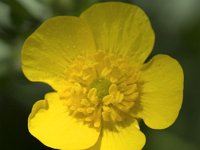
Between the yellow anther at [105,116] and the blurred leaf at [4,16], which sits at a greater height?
the blurred leaf at [4,16]

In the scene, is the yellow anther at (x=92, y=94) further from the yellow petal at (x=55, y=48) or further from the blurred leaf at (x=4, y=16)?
the blurred leaf at (x=4, y=16)

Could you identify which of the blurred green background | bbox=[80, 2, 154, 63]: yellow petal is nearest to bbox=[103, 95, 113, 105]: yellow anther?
bbox=[80, 2, 154, 63]: yellow petal

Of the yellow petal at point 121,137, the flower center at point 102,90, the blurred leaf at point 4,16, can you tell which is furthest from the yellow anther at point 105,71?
the blurred leaf at point 4,16

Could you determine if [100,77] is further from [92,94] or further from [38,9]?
[38,9]

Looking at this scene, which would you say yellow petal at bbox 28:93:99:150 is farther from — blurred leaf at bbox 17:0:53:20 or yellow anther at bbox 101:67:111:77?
blurred leaf at bbox 17:0:53:20

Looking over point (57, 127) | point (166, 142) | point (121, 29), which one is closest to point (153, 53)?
point (166, 142)

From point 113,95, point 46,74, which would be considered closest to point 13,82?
point 46,74
